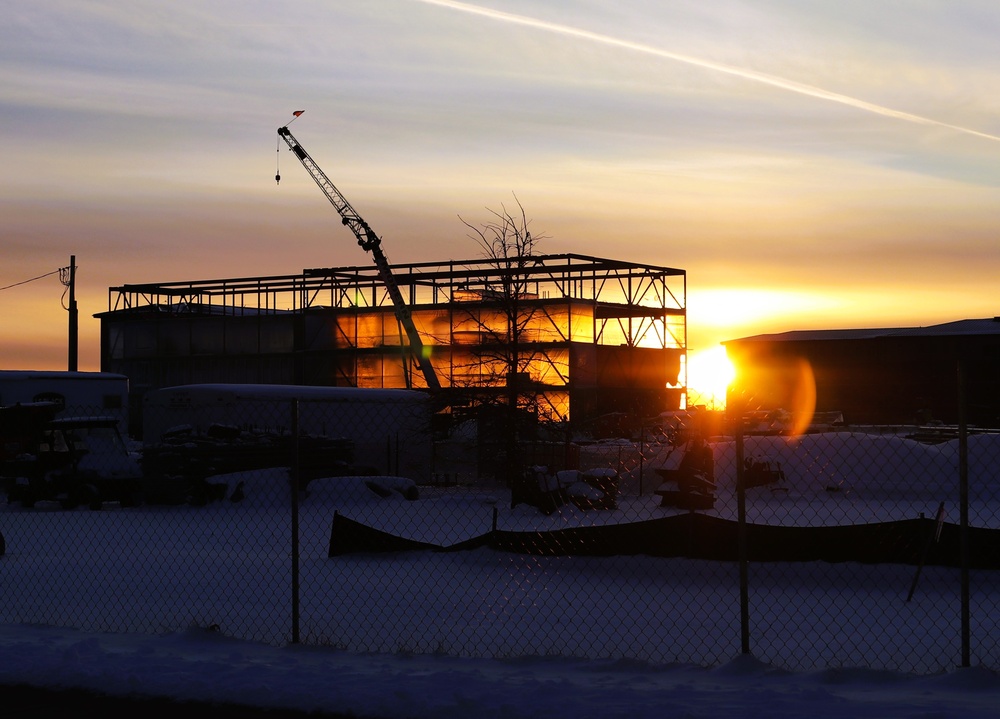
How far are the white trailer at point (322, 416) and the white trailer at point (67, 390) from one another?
3.00 m

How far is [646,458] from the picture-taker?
3809cm

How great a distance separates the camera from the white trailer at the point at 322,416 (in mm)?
35000

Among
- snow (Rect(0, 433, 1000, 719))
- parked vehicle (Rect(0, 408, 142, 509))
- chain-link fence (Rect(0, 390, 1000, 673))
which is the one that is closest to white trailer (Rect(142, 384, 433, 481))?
chain-link fence (Rect(0, 390, 1000, 673))

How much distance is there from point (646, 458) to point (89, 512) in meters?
Answer: 18.5

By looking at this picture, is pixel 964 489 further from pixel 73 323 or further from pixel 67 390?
pixel 73 323

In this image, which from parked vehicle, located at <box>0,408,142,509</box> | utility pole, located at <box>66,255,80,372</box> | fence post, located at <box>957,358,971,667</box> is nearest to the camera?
fence post, located at <box>957,358,971,667</box>

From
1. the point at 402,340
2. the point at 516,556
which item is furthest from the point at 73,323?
the point at 516,556

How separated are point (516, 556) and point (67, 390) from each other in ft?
92.6

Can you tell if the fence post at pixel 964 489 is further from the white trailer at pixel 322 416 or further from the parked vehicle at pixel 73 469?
the white trailer at pixel 322 416

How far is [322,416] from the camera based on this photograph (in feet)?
126

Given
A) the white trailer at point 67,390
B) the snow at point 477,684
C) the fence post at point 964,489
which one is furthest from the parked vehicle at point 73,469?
the fence post at point 964,489

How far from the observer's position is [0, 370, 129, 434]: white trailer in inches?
1496

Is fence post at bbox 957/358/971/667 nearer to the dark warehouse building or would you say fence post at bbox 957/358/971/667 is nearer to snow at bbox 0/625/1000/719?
snow at bbox 0/625/1000/719

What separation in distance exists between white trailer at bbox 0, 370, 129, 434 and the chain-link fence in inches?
255
